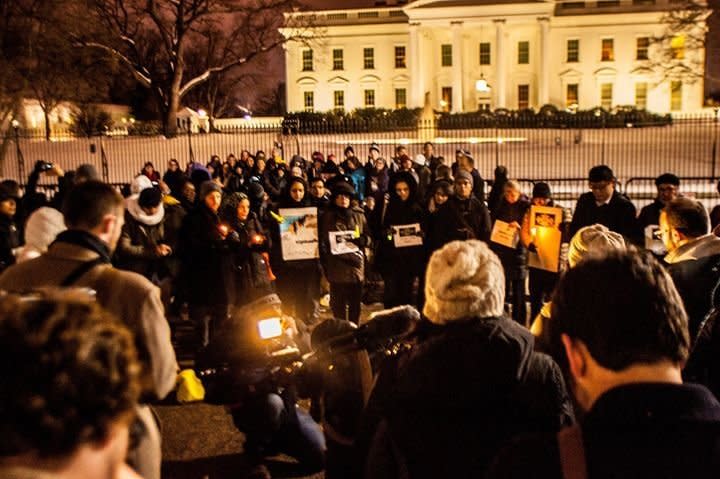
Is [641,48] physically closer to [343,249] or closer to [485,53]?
[485,53]

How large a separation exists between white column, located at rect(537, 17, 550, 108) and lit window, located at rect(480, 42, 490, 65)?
4.93 m

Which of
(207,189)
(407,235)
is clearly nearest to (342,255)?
(407,235)

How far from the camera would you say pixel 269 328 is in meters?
3.51

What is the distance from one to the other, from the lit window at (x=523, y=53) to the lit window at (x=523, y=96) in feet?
7.71

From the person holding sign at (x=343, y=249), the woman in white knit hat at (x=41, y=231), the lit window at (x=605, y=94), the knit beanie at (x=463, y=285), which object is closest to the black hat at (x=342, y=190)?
the person holding sign at (x=343, y=249)

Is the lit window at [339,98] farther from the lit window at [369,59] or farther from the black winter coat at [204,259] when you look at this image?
the black winter coat at [204,259]

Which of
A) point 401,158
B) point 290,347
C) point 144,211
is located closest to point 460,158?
point 401,158

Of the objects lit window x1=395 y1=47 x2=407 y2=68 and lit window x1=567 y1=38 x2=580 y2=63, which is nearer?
lit window x1=567 y1=38 x2=580 y2=63

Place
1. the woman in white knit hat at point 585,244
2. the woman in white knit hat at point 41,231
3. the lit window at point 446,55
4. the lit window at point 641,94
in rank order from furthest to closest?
the lit window at point 446,55
the lit window at point 641,94
the woman in white knit hat at point 41,231
the woman in white knit hat at point 585,244

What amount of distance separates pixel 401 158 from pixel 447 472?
35.3 feet

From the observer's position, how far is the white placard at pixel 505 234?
26.6 ft

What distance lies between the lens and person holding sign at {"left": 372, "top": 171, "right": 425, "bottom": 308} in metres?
8.29

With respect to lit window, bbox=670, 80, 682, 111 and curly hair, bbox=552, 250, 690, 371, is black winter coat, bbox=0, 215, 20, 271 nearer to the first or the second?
curly hair, bbox=552, 250, 690, 371

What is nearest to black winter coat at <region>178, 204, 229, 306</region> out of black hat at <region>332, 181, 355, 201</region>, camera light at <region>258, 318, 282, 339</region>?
black hat at <region>332, 181, 355, 201</region>
